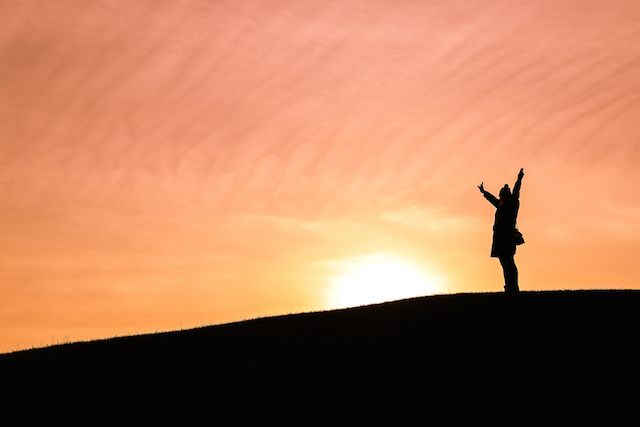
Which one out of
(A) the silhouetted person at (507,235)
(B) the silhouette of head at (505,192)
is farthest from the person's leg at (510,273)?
(B) the silhouette of head at (505,192)

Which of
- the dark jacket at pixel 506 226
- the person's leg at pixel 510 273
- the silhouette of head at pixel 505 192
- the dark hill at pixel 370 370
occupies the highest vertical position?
the silhouette of head at pixel 505 192

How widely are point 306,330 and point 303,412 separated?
23.6 feet

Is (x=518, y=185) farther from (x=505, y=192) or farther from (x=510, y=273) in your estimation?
(x=510, y=273)

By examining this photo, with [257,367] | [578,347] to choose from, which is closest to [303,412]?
[257,367]

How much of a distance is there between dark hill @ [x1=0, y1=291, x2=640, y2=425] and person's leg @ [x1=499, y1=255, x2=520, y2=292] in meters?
1.45

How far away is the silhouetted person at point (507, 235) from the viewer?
83.1 ft

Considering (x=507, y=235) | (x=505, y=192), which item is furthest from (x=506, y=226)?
(x=505, y=192)

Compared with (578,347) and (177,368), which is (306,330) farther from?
(578,347)

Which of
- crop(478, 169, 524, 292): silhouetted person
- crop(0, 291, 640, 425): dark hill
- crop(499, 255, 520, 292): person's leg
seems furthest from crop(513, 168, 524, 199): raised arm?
crop(0, 291, 640, 425): dark hill

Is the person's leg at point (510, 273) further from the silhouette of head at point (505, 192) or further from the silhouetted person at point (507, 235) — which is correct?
the silhouette of head at point (505, 192)

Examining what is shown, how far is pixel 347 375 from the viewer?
17906mm

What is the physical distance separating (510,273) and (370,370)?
33.1ft

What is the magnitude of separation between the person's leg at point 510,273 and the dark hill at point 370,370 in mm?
1447

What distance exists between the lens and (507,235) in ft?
83.1
